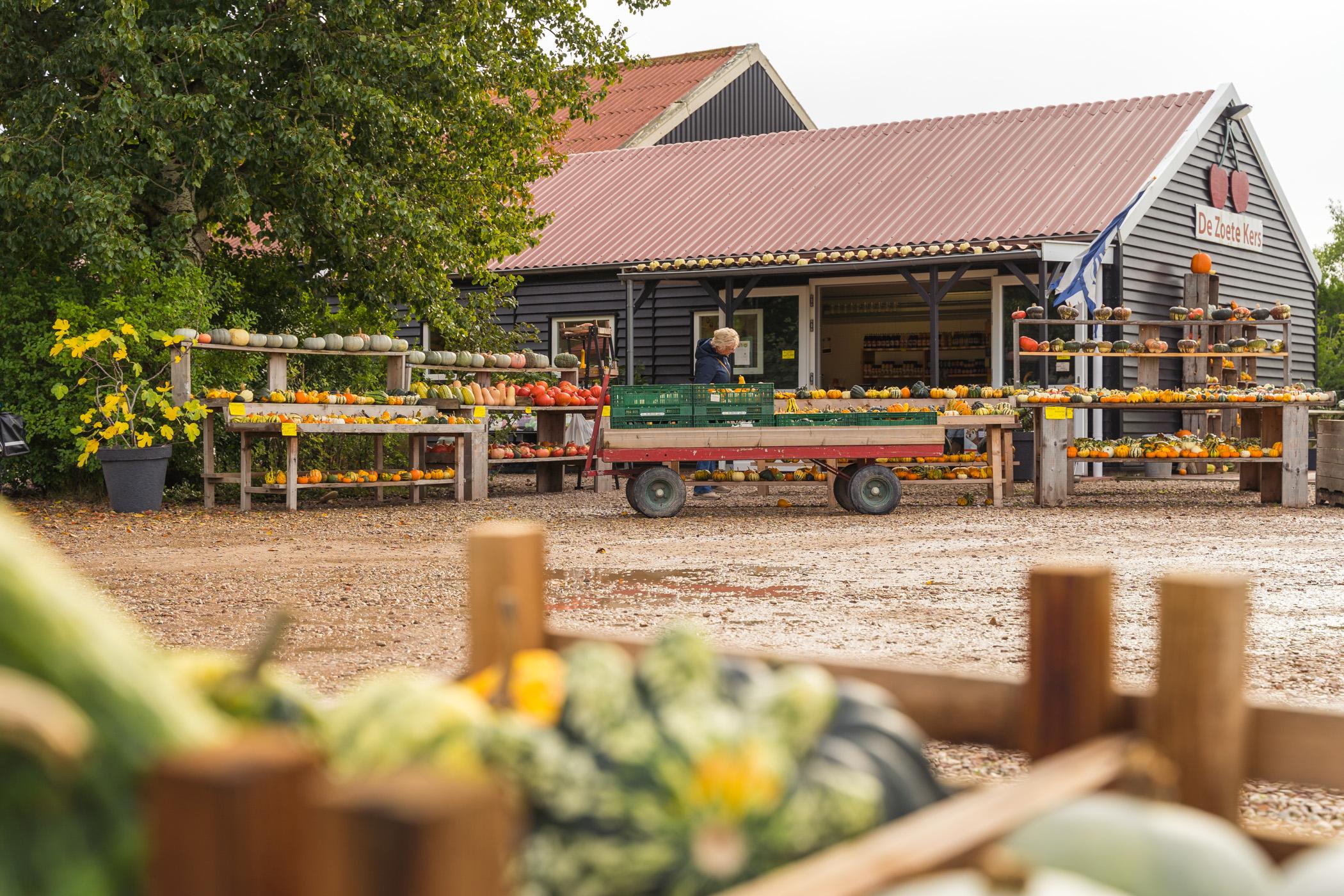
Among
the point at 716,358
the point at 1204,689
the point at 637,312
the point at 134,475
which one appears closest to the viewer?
the point at 1204,689

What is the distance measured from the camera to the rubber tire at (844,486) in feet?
38.0

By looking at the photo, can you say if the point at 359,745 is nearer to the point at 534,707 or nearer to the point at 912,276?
the point at 534,707

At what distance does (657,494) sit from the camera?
1127 cm

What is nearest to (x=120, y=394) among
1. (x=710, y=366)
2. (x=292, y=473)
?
(x=292, y=473)

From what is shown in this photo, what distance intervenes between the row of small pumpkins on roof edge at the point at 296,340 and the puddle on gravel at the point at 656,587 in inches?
227

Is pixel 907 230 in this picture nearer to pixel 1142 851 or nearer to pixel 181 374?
pixel 181 374

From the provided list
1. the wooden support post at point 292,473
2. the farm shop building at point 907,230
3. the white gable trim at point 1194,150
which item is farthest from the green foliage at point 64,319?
the white gable trim at point 1194,150

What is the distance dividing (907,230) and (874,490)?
Result: 7.71 m

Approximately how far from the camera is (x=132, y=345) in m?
12.1

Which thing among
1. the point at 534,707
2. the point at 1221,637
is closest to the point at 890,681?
the point at 1221,637

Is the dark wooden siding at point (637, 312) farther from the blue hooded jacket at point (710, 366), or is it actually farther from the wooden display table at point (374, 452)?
the blue hooded jacket at point (710, 366)

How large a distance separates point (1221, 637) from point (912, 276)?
51.2 ft

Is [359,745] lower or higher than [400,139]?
lower

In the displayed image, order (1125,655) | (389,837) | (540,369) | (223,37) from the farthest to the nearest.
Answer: (540,369) → (223,37) → (1125,655) → (389,837)
